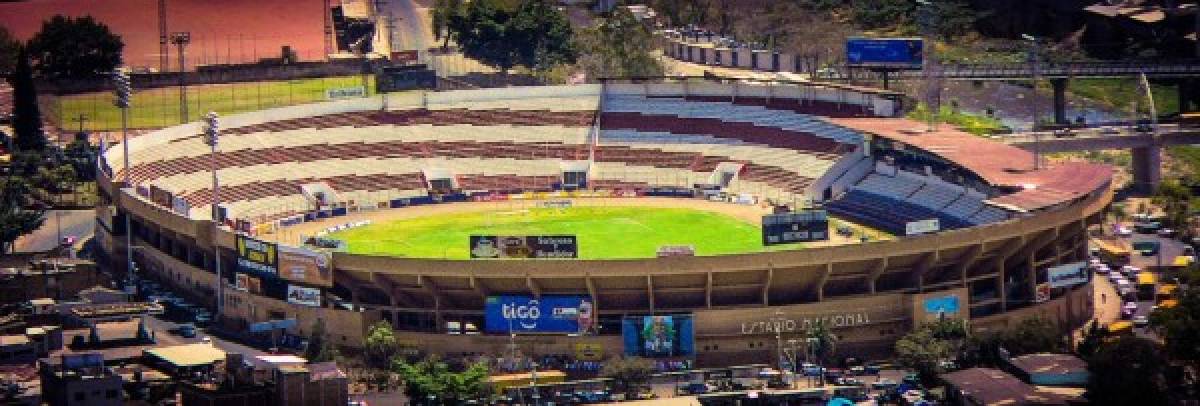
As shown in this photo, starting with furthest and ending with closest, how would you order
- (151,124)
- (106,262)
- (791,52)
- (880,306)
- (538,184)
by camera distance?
(791,52), (151,124), (538,184), (106,262), (880,306)

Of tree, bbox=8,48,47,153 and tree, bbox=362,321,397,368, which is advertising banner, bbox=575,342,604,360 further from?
tree, bbox=8,48,47,153

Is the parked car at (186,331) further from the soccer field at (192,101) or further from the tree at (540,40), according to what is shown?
the tree at (540,40)

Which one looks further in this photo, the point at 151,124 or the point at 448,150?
the point at 151,124

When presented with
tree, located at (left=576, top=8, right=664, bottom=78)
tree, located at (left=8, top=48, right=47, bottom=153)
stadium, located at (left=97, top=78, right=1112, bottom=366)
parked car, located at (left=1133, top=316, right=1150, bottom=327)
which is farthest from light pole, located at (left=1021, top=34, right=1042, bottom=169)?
tree, located at (left=8, top=48, right=47, bottom=153)

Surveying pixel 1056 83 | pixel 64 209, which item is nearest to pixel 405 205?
pixel 64 209

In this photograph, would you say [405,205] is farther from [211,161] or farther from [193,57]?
[193,57]

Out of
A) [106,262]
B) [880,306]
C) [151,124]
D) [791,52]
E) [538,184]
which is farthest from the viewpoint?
[791,52]

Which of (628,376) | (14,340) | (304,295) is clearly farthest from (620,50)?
(14,340)

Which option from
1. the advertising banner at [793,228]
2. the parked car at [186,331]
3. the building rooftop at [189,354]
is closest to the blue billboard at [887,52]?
the advertising banner at [793,228]
